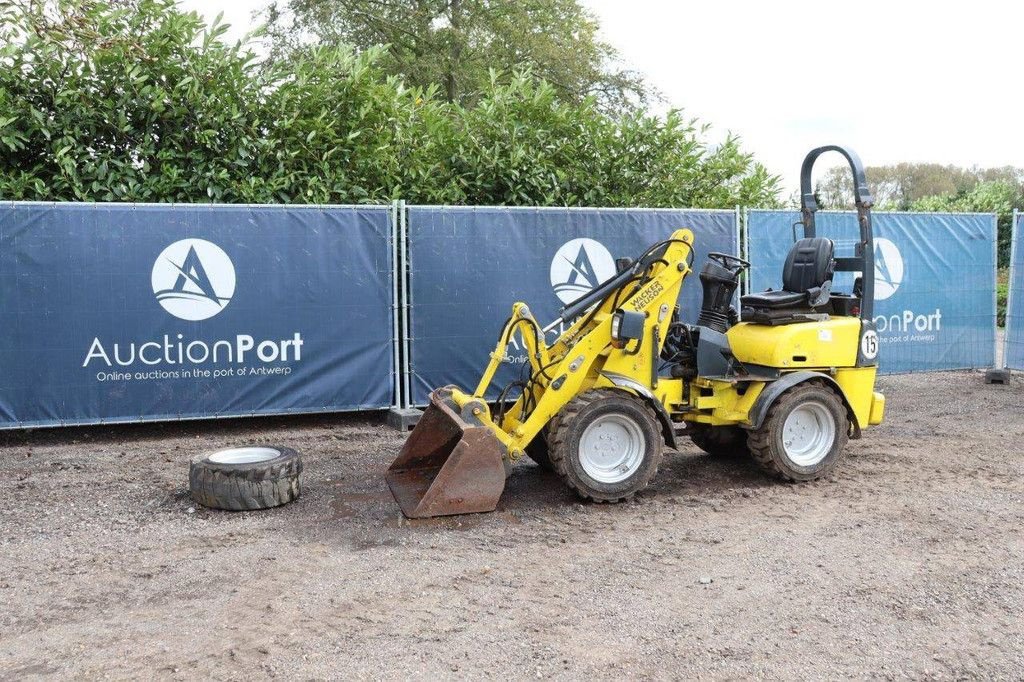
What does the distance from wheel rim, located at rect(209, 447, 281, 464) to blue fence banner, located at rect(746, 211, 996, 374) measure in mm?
6338

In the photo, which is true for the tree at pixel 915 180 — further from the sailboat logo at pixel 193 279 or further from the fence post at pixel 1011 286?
the sailboat logo at pixel 193 279

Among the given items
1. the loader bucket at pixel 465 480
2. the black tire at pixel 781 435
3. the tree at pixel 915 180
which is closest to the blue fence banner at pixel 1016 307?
the black tire at pixel 781 435

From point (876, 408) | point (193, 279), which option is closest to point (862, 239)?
point (876, 408)

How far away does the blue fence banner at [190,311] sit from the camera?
796cm

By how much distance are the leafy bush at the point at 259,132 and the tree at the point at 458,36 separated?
31.6ft

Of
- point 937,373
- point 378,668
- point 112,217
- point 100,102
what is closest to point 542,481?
point 378,668

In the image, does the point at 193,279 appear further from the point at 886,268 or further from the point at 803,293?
the point at 886,268

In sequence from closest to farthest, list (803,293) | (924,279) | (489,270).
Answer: (803,293), (489,270), (924,279)

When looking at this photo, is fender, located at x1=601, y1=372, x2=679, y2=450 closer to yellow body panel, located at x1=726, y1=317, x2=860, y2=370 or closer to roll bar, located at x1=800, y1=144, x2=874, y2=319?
yellow body panel, located at x1=726, y1=317, x2=860, y2=370

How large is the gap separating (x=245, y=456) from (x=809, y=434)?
4232 millimetres

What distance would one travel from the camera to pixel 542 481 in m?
6.79

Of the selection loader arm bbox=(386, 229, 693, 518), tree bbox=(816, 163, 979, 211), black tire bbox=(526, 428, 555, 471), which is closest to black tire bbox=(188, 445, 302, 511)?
loader arm bbox=(386, 229, 693, 518)

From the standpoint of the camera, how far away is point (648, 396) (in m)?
6.26

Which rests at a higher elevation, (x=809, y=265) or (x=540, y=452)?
(x=809, y=265)
